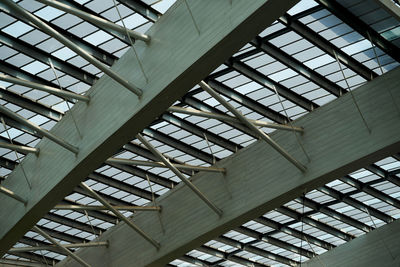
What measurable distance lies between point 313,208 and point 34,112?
57.4 ft

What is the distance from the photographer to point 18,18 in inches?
904

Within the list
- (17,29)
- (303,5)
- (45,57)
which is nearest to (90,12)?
(17,29)

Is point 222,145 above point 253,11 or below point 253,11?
above

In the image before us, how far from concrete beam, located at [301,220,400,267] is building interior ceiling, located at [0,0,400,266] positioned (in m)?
1.81

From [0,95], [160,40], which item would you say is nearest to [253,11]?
[160,40]

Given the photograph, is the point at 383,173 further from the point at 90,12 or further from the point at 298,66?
the point at 90,12

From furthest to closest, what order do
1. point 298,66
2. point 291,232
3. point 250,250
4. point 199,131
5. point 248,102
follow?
point 250,250 < point 291,232 < point 199,131 < point 248,102 < point 298,66

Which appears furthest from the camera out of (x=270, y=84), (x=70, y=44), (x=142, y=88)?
(x=270, y=84)

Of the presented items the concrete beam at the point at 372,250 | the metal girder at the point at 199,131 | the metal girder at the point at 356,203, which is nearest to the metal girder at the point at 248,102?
the metal girder at the point at 199,131

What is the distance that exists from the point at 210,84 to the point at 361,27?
20.5 feet

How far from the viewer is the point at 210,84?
2714cm

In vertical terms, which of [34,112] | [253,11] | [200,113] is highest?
[34,112]

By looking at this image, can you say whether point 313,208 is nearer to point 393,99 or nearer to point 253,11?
point 393,99

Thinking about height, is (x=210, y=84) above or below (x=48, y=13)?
below
